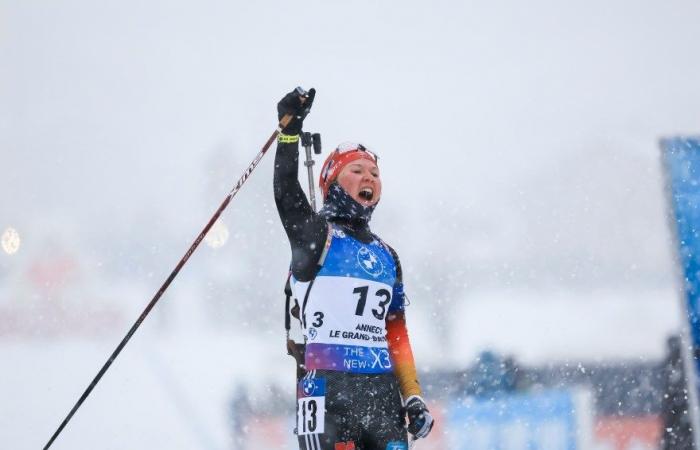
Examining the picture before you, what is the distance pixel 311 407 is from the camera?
2762 mm

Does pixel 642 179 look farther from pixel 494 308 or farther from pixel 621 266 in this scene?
pixel 494 308

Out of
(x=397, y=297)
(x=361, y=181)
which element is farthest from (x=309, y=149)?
(x=397, y=297)

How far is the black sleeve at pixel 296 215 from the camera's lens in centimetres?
285

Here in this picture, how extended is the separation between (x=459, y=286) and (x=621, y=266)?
575cm

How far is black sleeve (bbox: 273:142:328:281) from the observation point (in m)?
2.85

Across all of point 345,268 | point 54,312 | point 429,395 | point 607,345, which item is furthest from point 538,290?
point 345,268

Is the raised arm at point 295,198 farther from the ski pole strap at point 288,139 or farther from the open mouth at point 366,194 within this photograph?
the open mouth at point 366,194

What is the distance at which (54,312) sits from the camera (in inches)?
639

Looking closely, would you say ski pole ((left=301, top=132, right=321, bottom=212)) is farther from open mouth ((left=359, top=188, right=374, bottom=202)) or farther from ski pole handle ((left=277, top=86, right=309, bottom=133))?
ski pole handle ((left=277, top=86, right=309, bottom=133))

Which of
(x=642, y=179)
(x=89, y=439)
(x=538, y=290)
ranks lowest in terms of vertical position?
(x=89, y=439)

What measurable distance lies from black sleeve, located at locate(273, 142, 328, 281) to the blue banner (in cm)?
542

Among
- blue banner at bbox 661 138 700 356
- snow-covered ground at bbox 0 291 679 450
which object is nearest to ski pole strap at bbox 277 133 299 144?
blue banner at bbox 661 138 700 356

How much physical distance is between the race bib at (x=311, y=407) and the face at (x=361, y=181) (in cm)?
80

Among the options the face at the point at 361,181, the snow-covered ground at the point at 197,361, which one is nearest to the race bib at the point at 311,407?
the face at the point at 361,181
